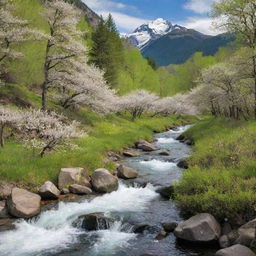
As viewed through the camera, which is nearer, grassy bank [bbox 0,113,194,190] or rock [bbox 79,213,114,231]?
rock [bbox 79,213,114,231]

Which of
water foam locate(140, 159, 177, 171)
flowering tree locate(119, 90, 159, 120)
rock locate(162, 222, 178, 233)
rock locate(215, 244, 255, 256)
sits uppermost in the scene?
flowering tree locate(119, 90, 159, 120)

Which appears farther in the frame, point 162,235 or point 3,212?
point 3,212

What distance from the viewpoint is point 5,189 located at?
17219 millimetres

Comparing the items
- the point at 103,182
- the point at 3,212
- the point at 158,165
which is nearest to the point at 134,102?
the point at 158,165

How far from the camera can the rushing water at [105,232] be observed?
1194cm

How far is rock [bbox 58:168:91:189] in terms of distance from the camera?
747 inches

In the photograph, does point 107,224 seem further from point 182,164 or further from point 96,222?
point 182,164

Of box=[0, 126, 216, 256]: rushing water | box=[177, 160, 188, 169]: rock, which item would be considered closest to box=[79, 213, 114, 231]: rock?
box=[0, 126, 216, 256]: rushing water

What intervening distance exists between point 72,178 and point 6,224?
5.46 m

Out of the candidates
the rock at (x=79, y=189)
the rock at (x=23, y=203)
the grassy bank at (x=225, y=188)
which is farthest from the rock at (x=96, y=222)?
the rock at (x=79, y=189)

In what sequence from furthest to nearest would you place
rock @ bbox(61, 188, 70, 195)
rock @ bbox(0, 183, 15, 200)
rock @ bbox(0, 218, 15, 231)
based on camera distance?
Answer: rock @ bbox(61, 188, 70, 195)
rock @ bbox(0, 183, 15, 200)
rock @ bbox(0, 218, 15, 231)

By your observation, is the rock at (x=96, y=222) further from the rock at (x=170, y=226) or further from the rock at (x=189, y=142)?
the rock at (x=189, y=142)

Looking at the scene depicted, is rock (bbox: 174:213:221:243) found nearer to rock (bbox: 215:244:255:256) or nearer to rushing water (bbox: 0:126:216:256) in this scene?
rushing water (bbox: 0:126:216:256)

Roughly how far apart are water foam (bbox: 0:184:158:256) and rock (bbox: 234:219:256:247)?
14.5 ft
